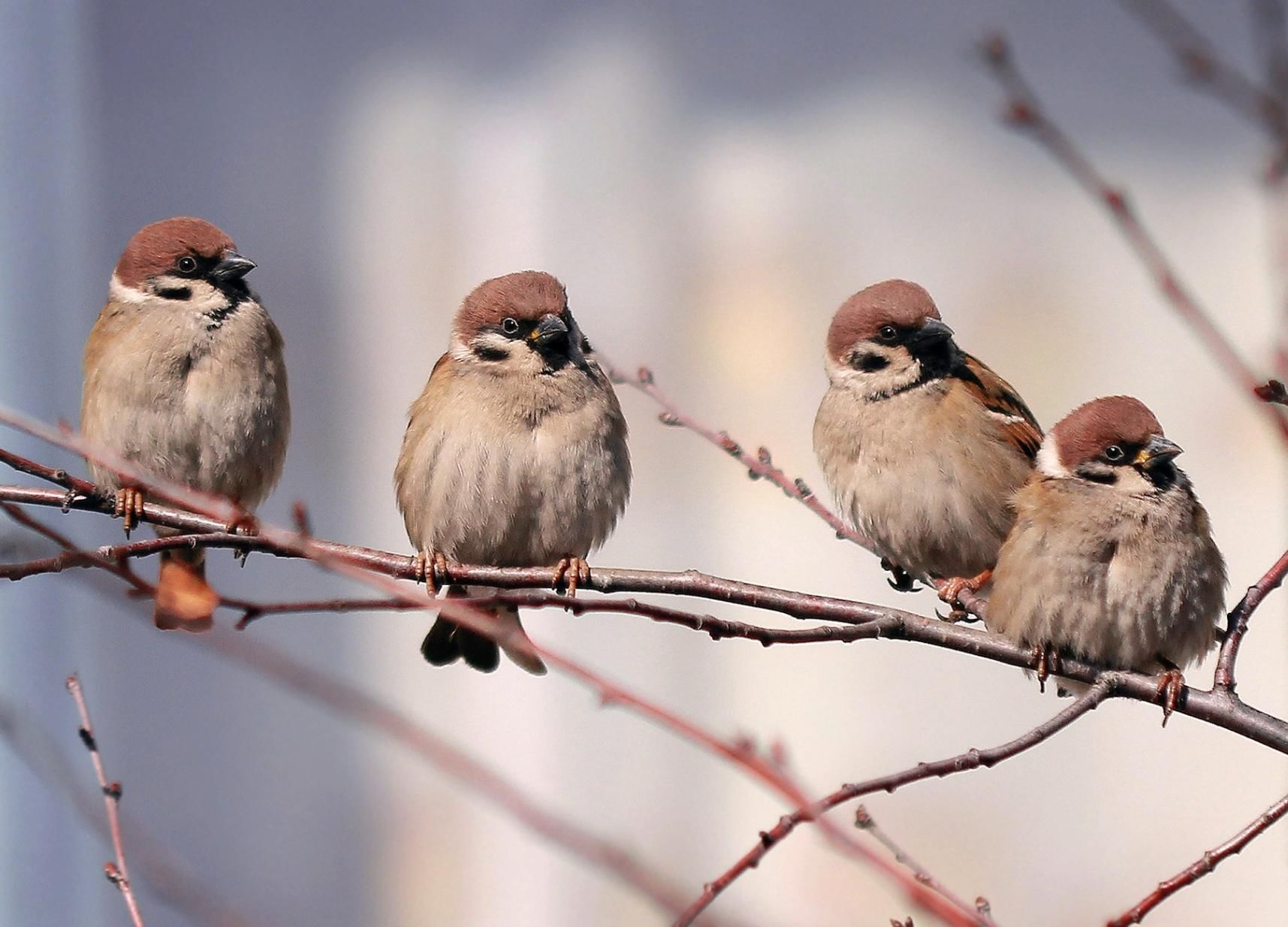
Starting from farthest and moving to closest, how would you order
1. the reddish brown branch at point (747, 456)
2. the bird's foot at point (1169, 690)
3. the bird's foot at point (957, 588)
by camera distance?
A: the bird's foot at point (957, 588)
the reddish brown branch at point (747, 456)
the bird's foot at point (1169, 690)

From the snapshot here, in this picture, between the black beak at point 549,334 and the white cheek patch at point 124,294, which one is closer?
the black beak at point 549,334

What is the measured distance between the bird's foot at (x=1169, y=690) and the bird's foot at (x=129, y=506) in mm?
1558

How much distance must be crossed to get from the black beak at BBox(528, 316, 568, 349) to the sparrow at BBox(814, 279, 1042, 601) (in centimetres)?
58

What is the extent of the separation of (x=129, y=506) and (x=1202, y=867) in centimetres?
176

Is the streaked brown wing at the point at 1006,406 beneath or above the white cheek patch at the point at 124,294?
beneath

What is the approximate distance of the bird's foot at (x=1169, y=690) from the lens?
227 centimetres

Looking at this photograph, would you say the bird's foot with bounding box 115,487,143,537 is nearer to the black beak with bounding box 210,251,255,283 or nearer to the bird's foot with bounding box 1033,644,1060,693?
the black beak with bounding box 210,251,255,283

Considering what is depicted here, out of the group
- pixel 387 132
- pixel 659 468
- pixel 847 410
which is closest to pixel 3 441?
pixel 387 132

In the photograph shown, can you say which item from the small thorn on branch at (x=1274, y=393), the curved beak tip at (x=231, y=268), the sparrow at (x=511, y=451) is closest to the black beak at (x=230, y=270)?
the curved beak tip at (x=231, y=268)

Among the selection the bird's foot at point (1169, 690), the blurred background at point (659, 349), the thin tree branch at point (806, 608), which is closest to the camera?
the thin tree branch at point (806, 608)

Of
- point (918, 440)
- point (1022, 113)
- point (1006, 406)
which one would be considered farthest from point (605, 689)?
point (1006, 406)

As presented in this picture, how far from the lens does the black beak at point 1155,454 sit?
259cm

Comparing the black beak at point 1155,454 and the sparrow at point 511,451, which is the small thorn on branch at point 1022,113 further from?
the sparrow at point 511,451

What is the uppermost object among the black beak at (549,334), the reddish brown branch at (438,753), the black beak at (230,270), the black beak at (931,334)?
the black beak at (230,270)
